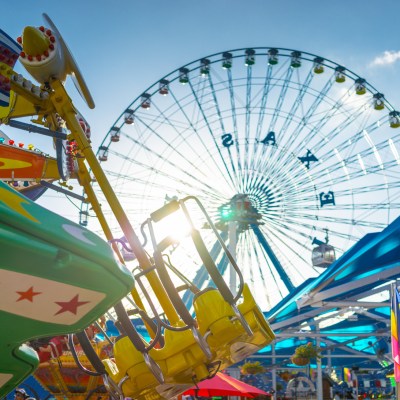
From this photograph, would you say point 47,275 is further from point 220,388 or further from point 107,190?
point 220,388

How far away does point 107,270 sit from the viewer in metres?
1.47

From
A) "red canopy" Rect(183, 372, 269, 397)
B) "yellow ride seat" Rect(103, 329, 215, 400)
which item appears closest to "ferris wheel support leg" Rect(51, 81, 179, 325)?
"yellow ride seat" Rect(103, 329, 215, 400)

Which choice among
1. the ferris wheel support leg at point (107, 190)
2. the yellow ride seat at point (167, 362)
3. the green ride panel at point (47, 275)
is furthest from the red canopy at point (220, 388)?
the green ride panel at point (47, 275)

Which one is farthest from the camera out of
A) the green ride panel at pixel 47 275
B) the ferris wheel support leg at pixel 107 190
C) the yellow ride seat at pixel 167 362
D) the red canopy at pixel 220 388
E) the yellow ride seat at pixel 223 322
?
the red canopy at pixel 220 388

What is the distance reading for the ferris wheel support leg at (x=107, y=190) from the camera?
382 centimetres

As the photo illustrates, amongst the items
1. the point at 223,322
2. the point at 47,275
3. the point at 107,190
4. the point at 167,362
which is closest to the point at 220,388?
the point at 167,362

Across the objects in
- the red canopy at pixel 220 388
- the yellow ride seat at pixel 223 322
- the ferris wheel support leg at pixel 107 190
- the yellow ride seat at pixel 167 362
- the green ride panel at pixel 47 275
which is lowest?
the red canopy at pixel 220 388

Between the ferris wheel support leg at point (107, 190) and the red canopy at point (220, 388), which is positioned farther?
the red canopy at point (220, 388)

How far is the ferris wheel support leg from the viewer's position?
3818 mm

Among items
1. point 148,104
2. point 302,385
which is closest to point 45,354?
point 148,104

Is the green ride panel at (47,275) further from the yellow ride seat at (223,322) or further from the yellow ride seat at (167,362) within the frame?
the yellow ride seat at (167,362)

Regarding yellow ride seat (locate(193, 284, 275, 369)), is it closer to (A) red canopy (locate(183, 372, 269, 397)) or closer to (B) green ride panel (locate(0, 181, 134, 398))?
(B) green ride panel (locate(0, 181, 134, 398))

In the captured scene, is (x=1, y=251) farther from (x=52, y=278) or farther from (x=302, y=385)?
(x=302, y=385)

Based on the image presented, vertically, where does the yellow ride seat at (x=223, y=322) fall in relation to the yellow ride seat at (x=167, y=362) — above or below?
above
